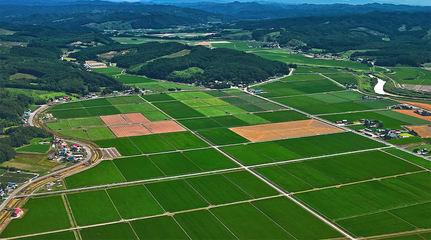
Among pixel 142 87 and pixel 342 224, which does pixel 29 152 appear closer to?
pixel 342 224

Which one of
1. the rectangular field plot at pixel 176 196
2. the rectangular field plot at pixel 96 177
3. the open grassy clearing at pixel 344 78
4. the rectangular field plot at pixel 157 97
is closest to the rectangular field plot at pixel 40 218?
the rectangular field plot at pixel 96 177

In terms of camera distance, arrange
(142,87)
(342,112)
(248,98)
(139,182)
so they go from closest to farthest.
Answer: (139,182)
(342,112)
(248,98)
(142,87)

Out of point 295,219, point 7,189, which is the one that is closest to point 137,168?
point 7,189

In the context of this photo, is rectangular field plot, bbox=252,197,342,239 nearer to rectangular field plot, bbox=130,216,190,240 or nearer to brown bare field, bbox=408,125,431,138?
rectangular field plot, bbox=130,216,190,240

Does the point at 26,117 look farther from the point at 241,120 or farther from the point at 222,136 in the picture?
the point at 241,120

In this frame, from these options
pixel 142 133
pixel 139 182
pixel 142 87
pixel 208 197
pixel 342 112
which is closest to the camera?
pixel 208 197

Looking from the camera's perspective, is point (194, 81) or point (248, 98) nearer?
point (248, 98)

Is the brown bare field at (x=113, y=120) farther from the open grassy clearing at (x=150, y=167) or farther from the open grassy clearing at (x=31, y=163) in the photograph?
the open grassy clearing at (x=150, y=167)

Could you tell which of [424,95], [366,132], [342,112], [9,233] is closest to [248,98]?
[342,112]
